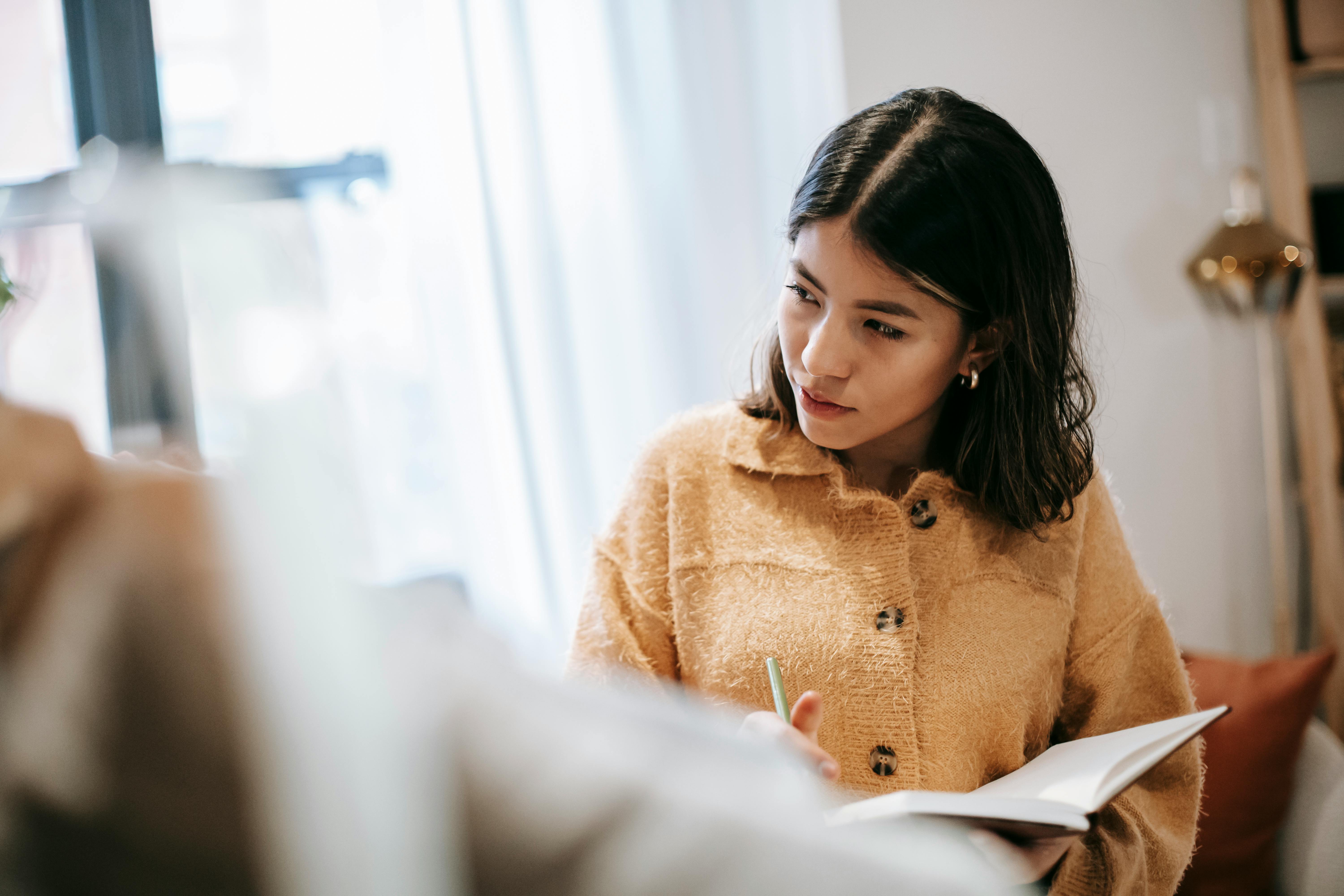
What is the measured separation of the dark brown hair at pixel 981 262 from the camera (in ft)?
3.23

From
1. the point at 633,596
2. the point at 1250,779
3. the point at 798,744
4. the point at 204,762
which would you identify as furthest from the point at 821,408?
the point at 1250,779

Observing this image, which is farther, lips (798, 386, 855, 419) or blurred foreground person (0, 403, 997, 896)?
lips (798, 386, 855, 419)

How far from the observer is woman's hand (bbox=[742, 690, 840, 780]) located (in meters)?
0.73

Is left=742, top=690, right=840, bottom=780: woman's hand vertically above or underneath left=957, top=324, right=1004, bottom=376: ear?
underneath

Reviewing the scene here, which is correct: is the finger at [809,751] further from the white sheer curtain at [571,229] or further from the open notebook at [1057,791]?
the white sheer curtain at [571,229]

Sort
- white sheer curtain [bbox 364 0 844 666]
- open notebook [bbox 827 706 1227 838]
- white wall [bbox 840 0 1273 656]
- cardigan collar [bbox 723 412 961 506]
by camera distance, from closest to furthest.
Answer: open notebook [bbox 827 706 1227 838]
cardigan collar [bbox 723 412 961 506]
white sheer curtain [bbox 364 0 844 666]
white wall [bbox 840 0 1273 656]

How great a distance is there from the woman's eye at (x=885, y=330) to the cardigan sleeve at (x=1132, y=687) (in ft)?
1.17

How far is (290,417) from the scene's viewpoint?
0.29 metres

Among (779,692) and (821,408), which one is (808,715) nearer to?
(779,692)

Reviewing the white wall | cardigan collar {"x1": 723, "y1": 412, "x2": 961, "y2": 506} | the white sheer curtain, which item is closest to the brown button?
cardigan collar {"x1": 723, "y1": 412, "x2": 961, "y2": 506}

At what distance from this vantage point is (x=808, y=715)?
0.77 metres

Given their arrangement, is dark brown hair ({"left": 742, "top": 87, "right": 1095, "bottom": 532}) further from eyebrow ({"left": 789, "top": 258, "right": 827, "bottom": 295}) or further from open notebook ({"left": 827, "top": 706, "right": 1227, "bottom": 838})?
open notebook ({"left": 827, "top": 706, "right": 1227, "bottom": 838})

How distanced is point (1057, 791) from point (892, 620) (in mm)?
294

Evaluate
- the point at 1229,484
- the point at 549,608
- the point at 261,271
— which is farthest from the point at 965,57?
the point at 261,271
